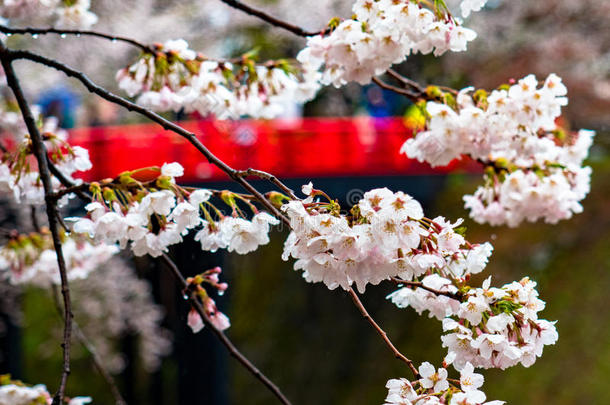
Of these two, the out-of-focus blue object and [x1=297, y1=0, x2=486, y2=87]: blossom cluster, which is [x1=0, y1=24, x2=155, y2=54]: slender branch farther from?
the out-of-focus blue object

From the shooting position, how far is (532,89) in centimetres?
120

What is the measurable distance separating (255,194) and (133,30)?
4.58m

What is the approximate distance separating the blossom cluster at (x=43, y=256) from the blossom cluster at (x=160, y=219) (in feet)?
1.88

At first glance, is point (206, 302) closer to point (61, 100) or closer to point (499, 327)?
point (499, 327)

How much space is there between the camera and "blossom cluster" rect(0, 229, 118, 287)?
153 cm

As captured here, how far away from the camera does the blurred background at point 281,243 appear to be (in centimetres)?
428

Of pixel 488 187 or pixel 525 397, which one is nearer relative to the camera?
pixel 488 187

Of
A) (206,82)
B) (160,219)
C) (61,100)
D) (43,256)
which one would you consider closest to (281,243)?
(61,100)

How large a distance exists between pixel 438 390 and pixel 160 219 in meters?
0.40

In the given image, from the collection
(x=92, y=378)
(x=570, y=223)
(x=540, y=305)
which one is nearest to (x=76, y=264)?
(x=540, y=305)

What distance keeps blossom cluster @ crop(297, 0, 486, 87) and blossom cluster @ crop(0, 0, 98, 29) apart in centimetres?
69

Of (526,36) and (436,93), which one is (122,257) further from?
(436,93)

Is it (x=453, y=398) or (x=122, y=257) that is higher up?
(x=122, y=257)

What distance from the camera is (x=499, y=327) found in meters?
0.82
